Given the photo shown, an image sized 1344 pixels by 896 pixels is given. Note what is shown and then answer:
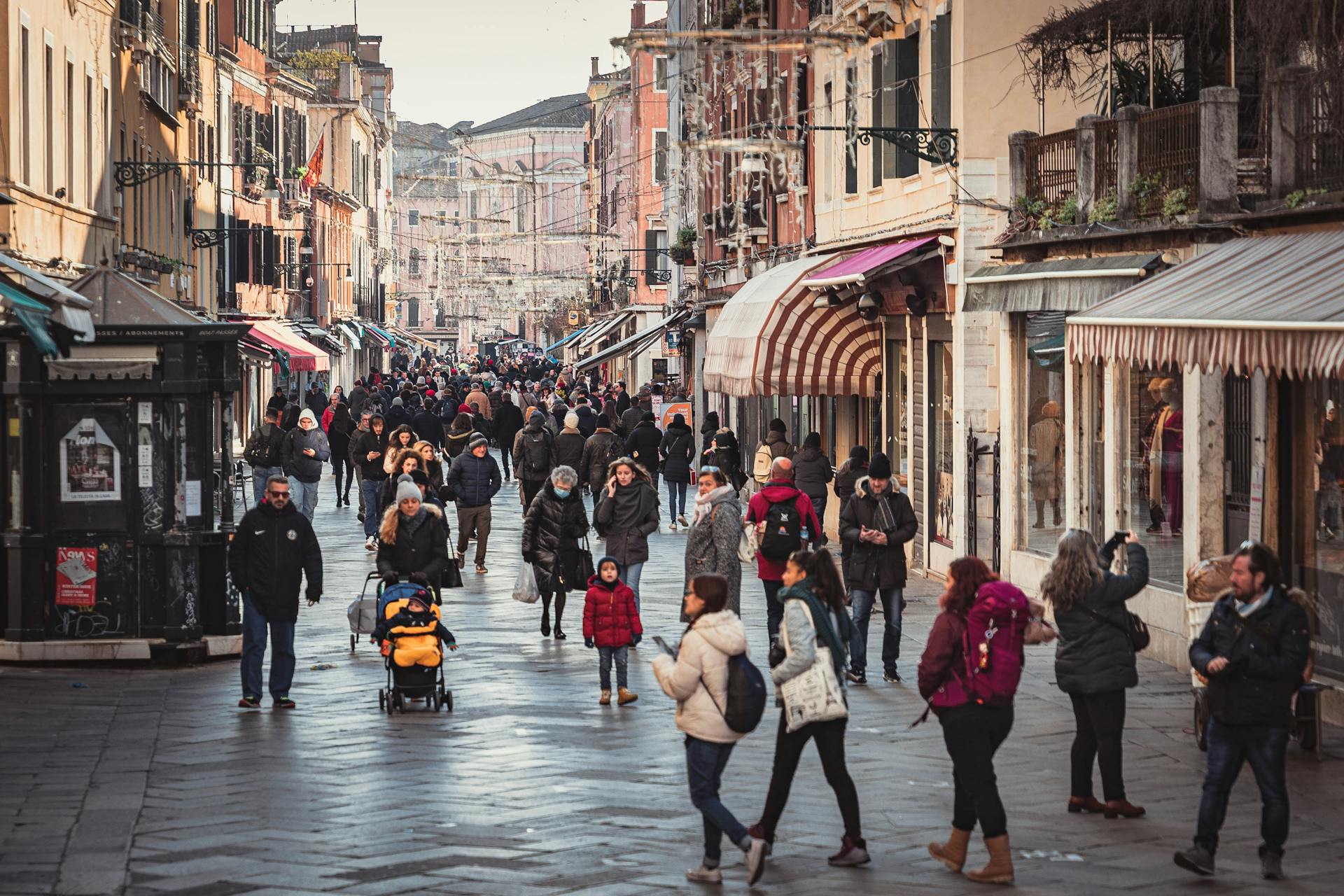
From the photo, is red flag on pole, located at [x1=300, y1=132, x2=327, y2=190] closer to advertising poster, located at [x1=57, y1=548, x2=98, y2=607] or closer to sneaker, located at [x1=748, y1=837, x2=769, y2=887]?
advertising poster, located at [x1=57, y1=548, x2=98, y2=607]

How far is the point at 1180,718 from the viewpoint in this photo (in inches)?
530

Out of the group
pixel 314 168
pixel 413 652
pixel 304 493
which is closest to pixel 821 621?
pixel 413 652

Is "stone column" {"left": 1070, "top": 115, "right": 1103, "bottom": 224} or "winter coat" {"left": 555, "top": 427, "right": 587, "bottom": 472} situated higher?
"stone column" {"left": 1070, "top": 115, "right": 1103, "bottom": 224}

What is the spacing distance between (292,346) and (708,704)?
112 ft

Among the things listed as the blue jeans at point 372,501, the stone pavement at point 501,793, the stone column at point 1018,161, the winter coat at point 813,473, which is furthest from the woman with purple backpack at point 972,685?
the blue jeans at point 372,501

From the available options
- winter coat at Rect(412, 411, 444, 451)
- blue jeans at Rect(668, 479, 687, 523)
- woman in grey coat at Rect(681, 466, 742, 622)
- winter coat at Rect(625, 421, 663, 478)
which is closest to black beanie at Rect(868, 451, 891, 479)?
woman in grey coat at Rect(681, 466, 742, 622)

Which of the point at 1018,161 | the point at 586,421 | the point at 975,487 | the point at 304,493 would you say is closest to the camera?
the point at 1018,161

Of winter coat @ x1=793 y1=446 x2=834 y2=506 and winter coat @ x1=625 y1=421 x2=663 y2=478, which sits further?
winter coat @ x1=625 y1=421 x2=663 y2=478

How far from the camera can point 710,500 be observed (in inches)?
603

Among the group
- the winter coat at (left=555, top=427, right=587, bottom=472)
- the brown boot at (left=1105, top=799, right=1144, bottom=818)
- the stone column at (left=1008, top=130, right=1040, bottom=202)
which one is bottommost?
the brown boot at (left=1105, top=799, right=1144, bottom=818)

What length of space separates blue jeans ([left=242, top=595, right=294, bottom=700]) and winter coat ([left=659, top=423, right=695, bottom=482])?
49.2 ft

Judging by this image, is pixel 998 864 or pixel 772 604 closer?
pixel 998 864

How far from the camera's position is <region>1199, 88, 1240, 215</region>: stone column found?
1490 cm

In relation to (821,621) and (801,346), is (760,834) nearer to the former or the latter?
(821,621)
